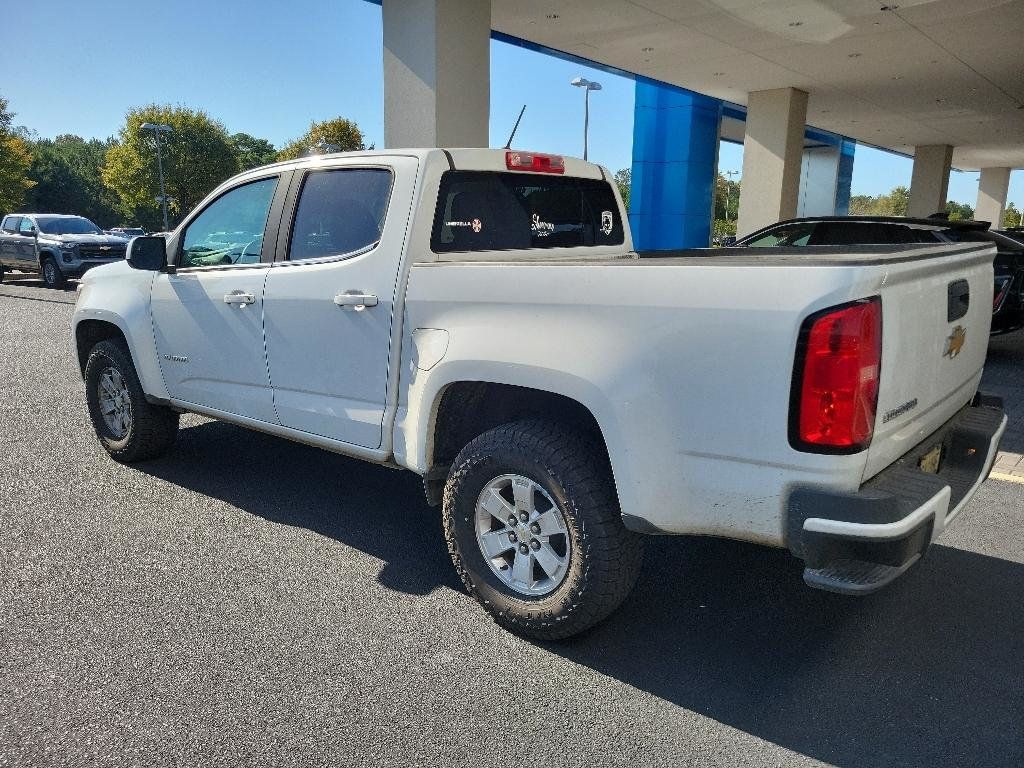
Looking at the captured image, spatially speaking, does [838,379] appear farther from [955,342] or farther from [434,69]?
[434,69]

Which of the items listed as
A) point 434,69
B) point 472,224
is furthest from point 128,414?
point 434,69

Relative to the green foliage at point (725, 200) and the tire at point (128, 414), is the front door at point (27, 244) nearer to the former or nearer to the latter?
the tire at point (128, 414)

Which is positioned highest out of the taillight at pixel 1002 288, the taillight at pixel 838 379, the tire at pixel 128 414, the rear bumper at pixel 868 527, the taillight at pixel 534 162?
the taillight at pixel 534 162

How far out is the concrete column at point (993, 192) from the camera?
37.6m

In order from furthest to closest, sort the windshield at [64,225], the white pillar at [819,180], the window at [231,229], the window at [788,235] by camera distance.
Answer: the white pillar at [819,180]
the windshield at [64,225]
the window at [788,235]
the window at [231,229]

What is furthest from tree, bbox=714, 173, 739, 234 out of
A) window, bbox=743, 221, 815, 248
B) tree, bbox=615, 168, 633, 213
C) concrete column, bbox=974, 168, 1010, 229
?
window, bbox=743, 221, 815, 248

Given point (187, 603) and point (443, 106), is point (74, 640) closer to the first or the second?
point (187, 603)

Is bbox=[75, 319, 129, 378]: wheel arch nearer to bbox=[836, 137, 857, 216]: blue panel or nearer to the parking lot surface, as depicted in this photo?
the parking lot surface

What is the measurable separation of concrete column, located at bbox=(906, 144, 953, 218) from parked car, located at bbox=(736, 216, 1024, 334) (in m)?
20.5

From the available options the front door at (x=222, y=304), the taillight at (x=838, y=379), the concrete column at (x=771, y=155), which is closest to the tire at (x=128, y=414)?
the front door at (x=222, y=304)

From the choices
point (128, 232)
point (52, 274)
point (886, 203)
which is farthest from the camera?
point (886, 203)

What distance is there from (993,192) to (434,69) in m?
38.4

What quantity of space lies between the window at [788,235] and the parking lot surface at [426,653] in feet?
18.1

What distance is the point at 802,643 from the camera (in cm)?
302
